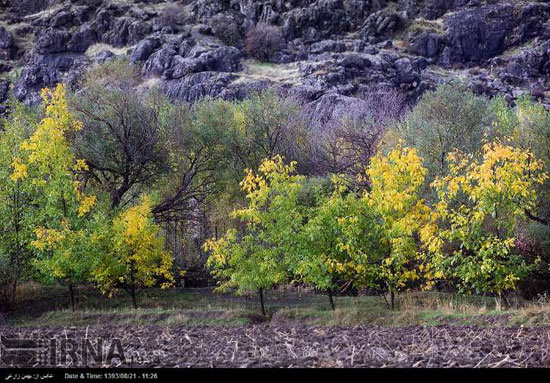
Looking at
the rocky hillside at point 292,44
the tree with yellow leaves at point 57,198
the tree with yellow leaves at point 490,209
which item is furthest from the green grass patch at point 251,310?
the rocky hillside at point 292,44

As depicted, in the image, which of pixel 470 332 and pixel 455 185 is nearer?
pixel 470 332

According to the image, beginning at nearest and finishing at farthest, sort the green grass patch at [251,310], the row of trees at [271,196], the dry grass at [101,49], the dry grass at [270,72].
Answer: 1. the green grass patch at [251,310]
2. the row of trees at [271,196]
3. the dry grass at [270,72]
4. the dry grass at [101,49]

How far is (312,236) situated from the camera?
52.7 feet

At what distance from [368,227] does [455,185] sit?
371 cm

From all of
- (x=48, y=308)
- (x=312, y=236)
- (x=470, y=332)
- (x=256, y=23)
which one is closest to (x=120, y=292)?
(x=48, y=308)

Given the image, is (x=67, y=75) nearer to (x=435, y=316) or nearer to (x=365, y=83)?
(x=365, y=83)

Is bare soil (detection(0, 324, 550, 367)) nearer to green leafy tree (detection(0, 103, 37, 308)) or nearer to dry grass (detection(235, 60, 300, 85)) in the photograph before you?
green leafy tree (detection(0, 103, 37, 308))

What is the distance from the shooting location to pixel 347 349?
825 cm

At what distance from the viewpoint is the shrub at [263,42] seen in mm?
81000

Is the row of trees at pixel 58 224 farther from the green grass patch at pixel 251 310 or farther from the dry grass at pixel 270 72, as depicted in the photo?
the dry grass at pixel 270 72

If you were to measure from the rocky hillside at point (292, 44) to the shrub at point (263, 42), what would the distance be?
39.9 inches

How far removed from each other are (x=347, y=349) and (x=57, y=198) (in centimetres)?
1367

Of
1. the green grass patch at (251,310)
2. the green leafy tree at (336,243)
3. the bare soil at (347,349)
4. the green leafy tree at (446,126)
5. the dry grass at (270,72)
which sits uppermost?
the dry grass at (270,72)

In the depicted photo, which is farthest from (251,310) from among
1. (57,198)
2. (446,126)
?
(446,126)
